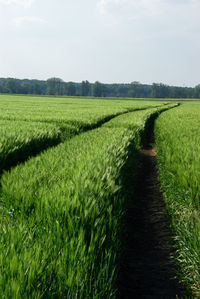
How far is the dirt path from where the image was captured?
2.60 m

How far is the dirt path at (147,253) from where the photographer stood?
2.60 m

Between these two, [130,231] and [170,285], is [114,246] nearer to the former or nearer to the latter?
[170,285]

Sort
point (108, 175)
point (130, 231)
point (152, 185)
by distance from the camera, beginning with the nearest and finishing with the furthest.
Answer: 1. point (108, 175)
2. point (130, 231)
3. point (152, 185)

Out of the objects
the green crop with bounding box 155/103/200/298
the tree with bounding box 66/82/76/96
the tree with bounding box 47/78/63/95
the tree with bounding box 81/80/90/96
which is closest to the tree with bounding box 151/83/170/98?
the tree with bounding box 81/80/90/96

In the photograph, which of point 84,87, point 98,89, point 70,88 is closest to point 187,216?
point 98,89

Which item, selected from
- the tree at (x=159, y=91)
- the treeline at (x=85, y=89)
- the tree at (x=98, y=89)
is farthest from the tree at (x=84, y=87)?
the tree at (x=159, y=91)

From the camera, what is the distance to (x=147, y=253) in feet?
10.9

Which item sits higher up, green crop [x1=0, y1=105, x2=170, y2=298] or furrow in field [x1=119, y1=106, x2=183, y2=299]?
green crop [x1=0, y1=105, x2=170, y2=298]

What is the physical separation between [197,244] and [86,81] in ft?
515

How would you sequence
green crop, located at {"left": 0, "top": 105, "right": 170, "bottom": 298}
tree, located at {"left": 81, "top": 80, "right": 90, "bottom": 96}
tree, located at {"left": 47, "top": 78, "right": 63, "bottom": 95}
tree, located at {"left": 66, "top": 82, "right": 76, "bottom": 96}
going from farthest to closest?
tree, located at {"left": 47, "top": 78, "right": 63, "bottom": 95}
tree, located at {"left": 81, "top": 80, "right": 90, "bottom": 96}
tree, located at {"left": 66, "top": 82, "right": 76, "bottom": 96}
green crop, located at {"left": 0, "top": 105, "right": 170, "bottom": 298}

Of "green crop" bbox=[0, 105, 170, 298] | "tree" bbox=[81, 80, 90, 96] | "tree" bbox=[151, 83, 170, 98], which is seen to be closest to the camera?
"green crop" bbox=[0, 105, 170, 298]

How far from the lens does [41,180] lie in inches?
133

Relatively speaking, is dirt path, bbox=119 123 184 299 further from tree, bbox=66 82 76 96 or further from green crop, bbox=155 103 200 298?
tree, bbox=66 82 76 96

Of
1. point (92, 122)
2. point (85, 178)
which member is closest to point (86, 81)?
point (92, 122)
